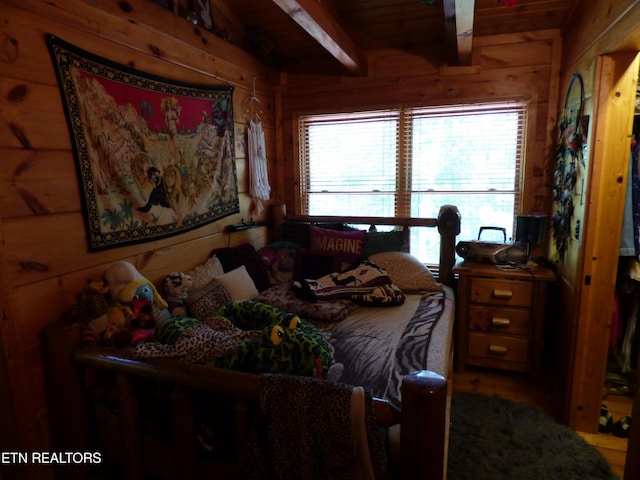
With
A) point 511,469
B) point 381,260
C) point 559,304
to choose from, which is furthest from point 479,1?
point 511,469

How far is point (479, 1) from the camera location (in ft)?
7.80

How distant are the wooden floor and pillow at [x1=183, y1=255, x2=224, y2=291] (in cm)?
162

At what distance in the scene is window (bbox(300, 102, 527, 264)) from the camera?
273 centimetres

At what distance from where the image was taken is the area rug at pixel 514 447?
1725mm

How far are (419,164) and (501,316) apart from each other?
1.21 metres

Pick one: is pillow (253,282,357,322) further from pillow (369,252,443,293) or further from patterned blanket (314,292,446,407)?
pillow (369,252,443,293)

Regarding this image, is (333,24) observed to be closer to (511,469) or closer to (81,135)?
(81,135)

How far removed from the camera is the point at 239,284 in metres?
2.28

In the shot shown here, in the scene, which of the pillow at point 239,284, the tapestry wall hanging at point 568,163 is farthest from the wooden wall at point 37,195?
the tapestry wall hanging at point 568,163

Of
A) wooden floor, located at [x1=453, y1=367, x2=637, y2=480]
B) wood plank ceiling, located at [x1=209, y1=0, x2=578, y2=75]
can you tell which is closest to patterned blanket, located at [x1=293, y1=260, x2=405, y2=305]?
wooden floor, located at [x1=453, y1=367, x2=637, y2=480]

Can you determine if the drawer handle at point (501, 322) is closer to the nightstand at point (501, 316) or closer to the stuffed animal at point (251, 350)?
the nightstand at point (501, 316)

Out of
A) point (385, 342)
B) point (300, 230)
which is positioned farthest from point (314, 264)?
point (385, 342)

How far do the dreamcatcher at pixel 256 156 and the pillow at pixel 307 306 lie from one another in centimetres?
83

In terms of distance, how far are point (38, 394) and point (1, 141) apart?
0.95 metres
